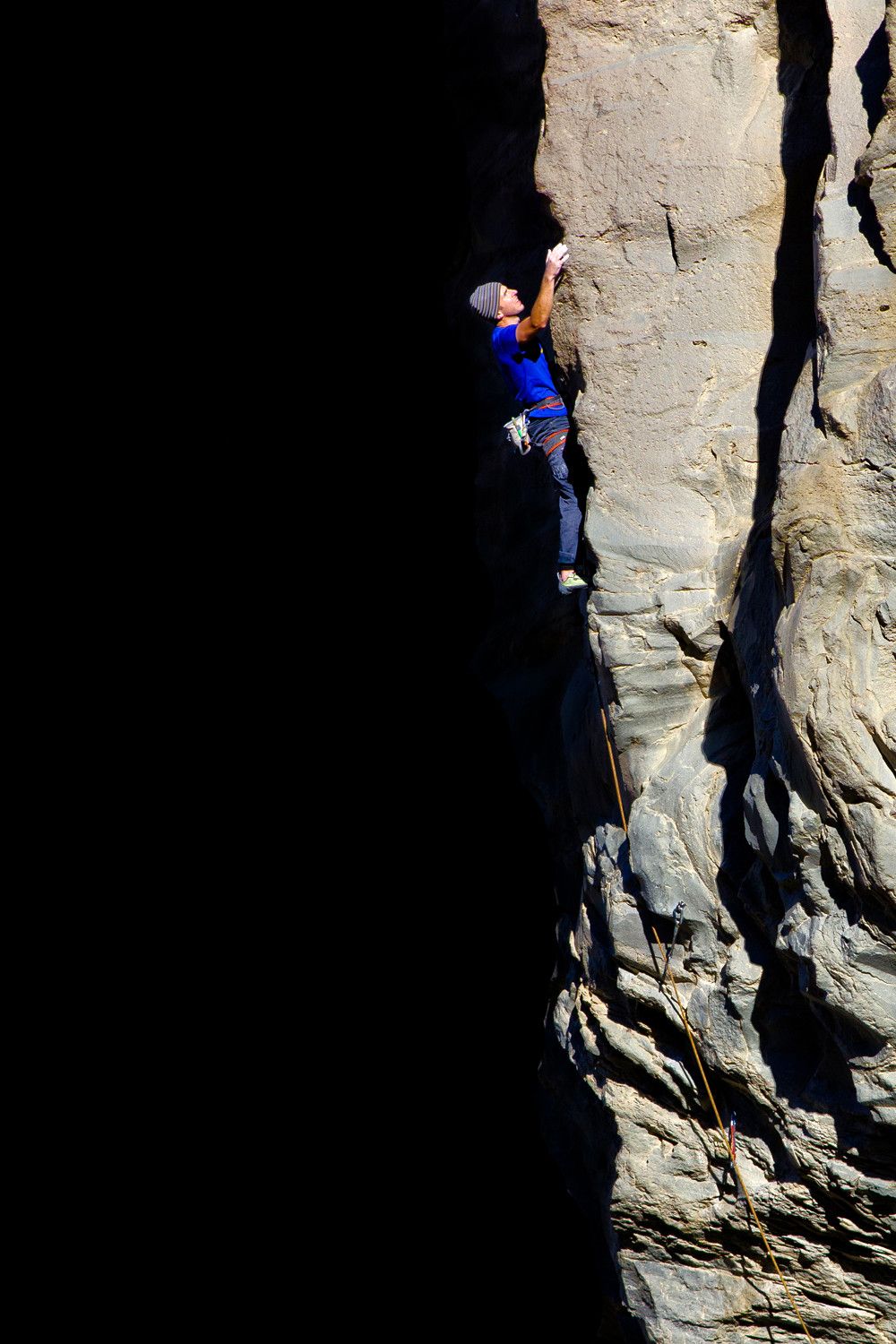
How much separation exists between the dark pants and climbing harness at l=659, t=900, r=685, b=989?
1.54 m

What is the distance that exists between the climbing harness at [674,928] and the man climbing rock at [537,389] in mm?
1387

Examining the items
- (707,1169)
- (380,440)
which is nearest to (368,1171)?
(707,1169)

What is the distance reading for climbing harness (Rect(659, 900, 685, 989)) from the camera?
4495 millimetres

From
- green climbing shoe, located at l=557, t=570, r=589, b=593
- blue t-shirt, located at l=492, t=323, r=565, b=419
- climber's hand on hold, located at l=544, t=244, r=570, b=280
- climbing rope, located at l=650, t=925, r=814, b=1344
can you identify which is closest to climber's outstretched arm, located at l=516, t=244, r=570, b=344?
climber's hand on hold, located at l=544, t=244, r=570, b=280

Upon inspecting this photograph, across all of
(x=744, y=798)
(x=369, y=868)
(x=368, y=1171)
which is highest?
(x=369, y=868)

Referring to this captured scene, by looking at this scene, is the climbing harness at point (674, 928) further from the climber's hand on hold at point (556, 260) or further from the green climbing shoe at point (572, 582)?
the climber's hand on hold at point (556, 260)

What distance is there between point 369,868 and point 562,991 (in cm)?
312

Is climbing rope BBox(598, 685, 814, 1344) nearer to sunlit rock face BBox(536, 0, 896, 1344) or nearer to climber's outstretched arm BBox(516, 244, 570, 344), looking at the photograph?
sunlit rock face BBox(536, 0, 896, 1344)

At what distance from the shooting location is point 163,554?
8867mm

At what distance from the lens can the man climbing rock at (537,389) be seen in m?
5.28

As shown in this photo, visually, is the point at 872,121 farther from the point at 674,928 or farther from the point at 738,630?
the point at 674,928

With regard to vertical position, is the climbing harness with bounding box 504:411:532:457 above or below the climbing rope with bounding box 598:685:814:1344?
above

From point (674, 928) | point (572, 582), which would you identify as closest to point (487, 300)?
point (572, 582)

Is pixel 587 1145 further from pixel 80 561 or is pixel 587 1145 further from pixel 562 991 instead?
pixel 80 561
